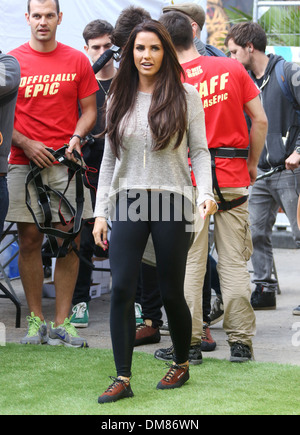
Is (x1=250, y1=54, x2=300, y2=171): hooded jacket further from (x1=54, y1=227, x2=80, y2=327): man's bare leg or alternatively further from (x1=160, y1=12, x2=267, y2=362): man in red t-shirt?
(x1=54, y1=227, x2=80, y2=327): man's bare leg

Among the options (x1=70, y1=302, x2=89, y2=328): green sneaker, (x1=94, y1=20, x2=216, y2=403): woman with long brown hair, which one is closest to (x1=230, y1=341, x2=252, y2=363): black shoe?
(x1=94, y1=20, x2=216, y2=403): woman with long brown hair

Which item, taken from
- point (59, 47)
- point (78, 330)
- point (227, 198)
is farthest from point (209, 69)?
point (78, 330)

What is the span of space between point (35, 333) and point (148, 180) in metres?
1.87

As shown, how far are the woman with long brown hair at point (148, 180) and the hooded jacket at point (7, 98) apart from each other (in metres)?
0.89

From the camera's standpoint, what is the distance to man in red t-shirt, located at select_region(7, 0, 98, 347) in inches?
223

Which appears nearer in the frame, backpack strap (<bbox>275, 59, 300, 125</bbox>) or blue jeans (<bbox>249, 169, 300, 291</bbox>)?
backpack strap (<bbox>275, 59, 300, 125</bbox>)

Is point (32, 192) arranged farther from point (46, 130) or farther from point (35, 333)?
point (35, 333)

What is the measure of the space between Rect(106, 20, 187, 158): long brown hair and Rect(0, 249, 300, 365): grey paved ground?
72.4 inches

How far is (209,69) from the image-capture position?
5.21 meters

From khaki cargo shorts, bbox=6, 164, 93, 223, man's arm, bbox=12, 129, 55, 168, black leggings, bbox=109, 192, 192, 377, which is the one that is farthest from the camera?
khaki cargo shorts, bbox=6, 164, 93, 223

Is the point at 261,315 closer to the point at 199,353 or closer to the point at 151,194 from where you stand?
the point at 199,353

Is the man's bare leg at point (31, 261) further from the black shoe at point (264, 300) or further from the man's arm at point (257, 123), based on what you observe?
the black shoe at point (264, 300)
